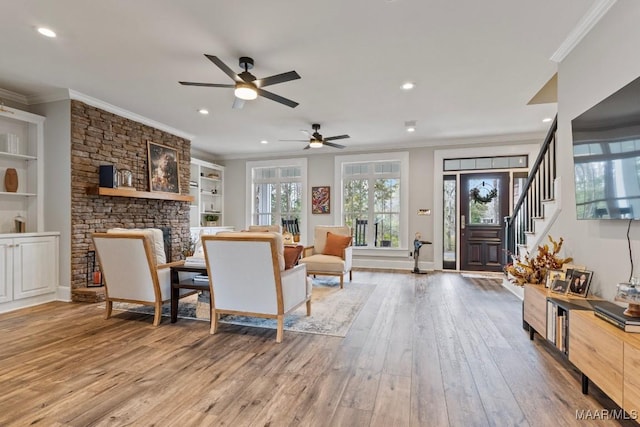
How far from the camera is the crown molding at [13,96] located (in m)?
3.97

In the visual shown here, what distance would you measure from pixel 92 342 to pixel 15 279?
1.91 m

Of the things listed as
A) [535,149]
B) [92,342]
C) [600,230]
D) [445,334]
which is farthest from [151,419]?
[535,149]

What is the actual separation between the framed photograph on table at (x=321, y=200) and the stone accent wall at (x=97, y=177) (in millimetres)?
3010

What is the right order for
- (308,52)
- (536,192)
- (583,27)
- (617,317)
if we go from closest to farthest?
(617,317)
(583,27)
(308,52)
(536,192)

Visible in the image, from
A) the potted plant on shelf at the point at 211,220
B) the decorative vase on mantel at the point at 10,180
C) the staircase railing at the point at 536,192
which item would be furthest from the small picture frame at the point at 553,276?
the potted plant on shelf at the point at 211,220

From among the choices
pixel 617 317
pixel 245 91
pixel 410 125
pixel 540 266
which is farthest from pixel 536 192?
pixel 245 91

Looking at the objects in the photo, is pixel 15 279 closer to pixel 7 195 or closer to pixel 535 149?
pixel 7 195

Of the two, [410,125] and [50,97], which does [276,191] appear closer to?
[410,125]

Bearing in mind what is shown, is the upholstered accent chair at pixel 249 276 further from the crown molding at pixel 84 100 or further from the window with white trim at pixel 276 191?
the window with white trim at pixel 276 191

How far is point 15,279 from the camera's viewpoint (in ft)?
12.1

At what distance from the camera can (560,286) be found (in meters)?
2.52

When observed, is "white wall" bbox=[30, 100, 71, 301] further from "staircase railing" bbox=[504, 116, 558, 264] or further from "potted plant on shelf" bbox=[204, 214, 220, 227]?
"staircase railing" bbox=[504, 116, 558, 264]

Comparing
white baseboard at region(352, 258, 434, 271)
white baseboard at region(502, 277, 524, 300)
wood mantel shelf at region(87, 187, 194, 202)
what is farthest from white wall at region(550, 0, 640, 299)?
wood mantel shelf at region(87, 187, 194, 202)

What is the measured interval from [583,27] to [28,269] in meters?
6.19
